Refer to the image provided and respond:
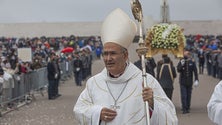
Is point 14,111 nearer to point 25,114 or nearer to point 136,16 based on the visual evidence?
point 25,114

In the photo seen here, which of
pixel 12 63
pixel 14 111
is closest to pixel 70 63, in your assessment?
pixel 12 63

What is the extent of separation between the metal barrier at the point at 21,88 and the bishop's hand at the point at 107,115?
43.1 feet

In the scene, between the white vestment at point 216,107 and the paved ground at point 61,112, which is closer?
the white vestment at point 216,107

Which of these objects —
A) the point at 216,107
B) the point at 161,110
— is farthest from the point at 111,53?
the point at 216,107

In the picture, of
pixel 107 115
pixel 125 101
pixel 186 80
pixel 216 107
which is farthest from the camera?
pixel 186 80

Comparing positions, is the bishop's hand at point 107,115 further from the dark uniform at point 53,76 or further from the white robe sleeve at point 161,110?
the dark uniform at point 53,76

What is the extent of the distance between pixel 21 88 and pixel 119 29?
636 inches

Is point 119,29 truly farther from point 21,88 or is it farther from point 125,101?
point 21,88

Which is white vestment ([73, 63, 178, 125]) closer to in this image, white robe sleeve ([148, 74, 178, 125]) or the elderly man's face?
white robe sleeve ([148, 74, 178, 125])

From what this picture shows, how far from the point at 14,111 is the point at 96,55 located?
111 ft

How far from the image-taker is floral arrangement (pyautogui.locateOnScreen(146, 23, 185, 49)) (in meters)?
21.7

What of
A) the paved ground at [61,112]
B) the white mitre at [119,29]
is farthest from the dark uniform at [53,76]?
the white mitre at [119,29]

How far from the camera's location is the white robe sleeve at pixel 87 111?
7176mm

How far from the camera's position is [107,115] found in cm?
713
